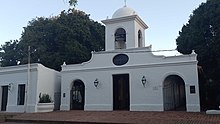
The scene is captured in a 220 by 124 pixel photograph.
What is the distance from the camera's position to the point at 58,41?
26.9 meters

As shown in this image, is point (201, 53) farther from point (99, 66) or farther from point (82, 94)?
point (82, 94)

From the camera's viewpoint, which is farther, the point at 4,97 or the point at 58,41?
the point at 58,41

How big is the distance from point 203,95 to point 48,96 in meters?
13.5

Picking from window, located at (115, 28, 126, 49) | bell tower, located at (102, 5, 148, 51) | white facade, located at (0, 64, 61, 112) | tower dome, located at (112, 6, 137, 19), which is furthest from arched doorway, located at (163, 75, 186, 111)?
white facade, located at (0, 64, 61, 112)

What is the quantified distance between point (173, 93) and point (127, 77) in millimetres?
4942

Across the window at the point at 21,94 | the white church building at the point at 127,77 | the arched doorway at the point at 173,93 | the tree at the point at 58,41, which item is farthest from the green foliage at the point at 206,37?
the window at the point at 21,94

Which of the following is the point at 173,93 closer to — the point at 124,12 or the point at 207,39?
the point at 207,39

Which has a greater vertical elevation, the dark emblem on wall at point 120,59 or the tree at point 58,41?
the tree at point 58,41

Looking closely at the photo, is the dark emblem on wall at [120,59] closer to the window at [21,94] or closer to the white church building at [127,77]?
the white church building at [127,77]

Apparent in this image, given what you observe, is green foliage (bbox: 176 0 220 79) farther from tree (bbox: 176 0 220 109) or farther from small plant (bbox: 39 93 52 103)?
small plant (bbox: 39 93 52 103)

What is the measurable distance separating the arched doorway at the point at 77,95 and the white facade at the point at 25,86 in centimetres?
188

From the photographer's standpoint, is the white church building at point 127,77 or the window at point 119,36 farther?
the window at point 119,36

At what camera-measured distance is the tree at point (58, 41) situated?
26219mm

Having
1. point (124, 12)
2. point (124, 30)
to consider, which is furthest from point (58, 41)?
point (124, 30)
